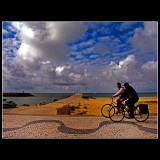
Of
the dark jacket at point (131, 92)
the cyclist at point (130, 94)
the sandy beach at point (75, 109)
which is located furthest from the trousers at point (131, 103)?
the sandy beach at point (75, 109)

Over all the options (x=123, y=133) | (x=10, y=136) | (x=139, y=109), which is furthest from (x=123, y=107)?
(x=10, y=136)

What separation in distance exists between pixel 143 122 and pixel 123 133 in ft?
7.78

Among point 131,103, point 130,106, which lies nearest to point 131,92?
point 131,103

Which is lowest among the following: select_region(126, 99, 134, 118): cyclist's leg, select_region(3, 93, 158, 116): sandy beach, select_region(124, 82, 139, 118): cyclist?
select_region(3, 93, 158, 116): sandy beach

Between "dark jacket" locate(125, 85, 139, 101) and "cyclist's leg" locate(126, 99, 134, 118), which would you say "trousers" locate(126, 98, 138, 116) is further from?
"dark jacket" locate(125, 85, 139, 101)

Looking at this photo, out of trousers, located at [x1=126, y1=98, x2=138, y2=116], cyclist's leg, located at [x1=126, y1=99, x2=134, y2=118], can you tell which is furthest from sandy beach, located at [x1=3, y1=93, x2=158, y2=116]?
trousers, located at [x1=126, y1=98, x2=138, y2=116]

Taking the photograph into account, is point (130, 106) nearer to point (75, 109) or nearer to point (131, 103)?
point (131, 103)

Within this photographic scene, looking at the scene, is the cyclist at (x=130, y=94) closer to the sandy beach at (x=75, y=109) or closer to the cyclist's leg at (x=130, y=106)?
the cyclist's leg at (x=130, y=106)

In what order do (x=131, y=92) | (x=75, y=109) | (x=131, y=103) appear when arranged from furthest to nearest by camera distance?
(x=75, y=109)
(x=131, y=103)
(x=131, y=92)

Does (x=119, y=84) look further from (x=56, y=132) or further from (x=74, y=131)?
(x=56, y=132)

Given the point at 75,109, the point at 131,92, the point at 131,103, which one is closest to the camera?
the point at 131,92

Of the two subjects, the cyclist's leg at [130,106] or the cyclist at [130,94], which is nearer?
the cyclist at [130,94]

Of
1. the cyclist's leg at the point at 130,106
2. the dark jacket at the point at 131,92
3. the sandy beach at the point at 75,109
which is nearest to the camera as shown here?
the dark jacket at the point at 131,92

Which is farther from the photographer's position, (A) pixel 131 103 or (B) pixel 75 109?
(B) pixel 75 109
